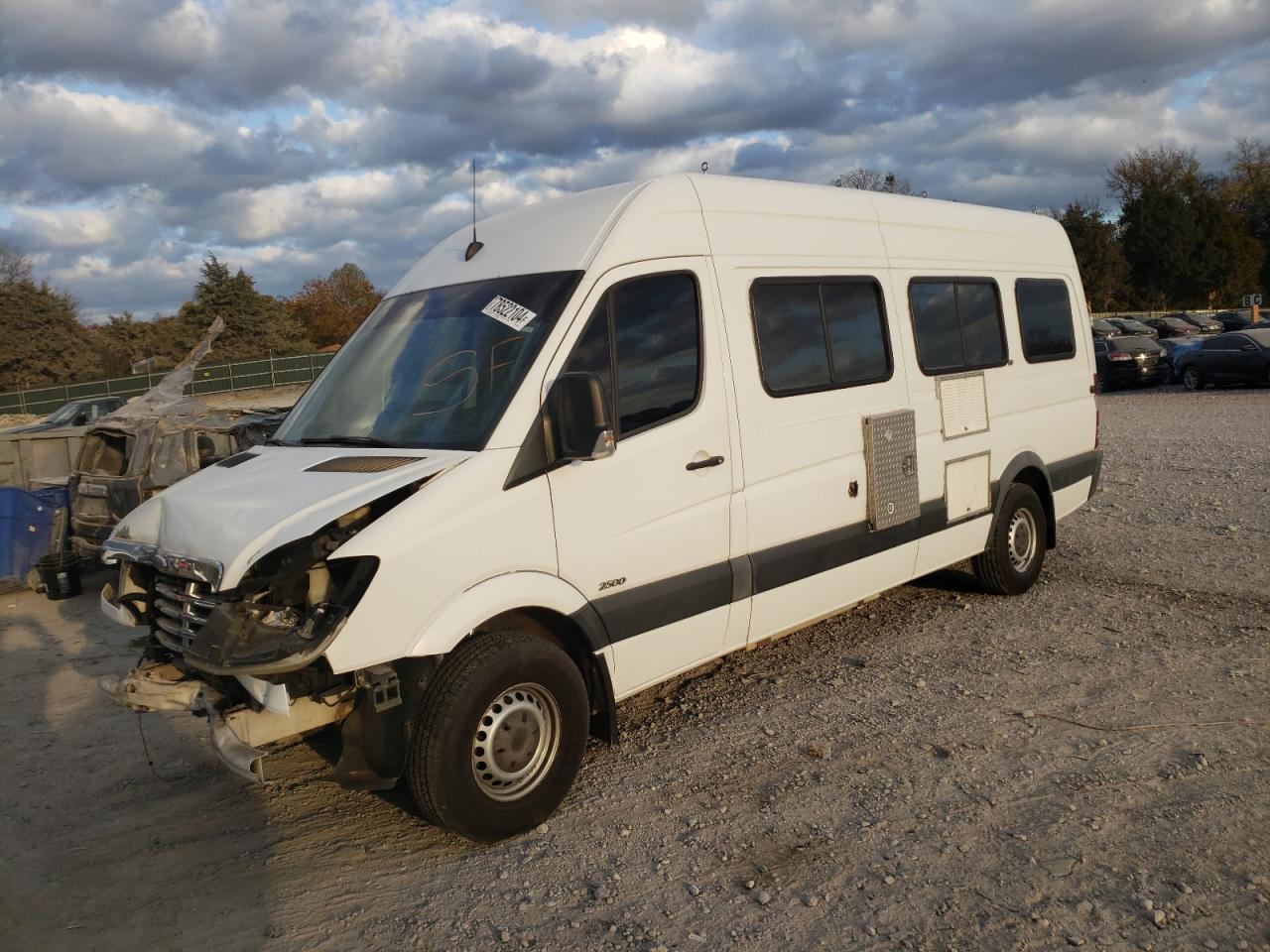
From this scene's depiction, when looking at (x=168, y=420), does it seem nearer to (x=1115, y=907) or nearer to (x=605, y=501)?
(x=605, y=501)

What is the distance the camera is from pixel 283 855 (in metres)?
4.23

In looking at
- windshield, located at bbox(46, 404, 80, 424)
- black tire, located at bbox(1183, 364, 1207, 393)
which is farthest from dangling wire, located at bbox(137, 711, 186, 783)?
black tire, located at bbox(1183, 364, 1207, 393)

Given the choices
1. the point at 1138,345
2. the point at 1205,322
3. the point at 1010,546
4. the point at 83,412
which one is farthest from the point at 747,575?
the point at 1205,322

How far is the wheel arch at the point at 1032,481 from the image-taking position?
6.93 metres

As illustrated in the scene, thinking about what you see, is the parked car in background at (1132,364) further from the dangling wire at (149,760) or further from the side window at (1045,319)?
the dangling wire at (149,760)

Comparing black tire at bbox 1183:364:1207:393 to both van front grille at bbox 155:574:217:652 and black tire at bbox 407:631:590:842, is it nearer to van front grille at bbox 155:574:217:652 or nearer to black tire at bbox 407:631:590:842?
black tire at bbox 407:631:590:842

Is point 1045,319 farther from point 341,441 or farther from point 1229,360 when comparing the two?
point 1229,360

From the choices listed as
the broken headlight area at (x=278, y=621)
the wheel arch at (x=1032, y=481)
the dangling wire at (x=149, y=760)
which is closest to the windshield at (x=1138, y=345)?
the wheel arch at (x=1032, y=481)

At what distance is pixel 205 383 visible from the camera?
44.8 m

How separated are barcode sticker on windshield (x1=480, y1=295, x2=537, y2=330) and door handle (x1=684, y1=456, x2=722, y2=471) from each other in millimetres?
981

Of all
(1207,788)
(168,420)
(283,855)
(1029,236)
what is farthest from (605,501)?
(168,420)

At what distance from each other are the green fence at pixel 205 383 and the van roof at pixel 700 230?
39.2 m

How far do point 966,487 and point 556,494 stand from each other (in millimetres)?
3435

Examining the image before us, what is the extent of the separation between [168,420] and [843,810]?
27.8 ft
